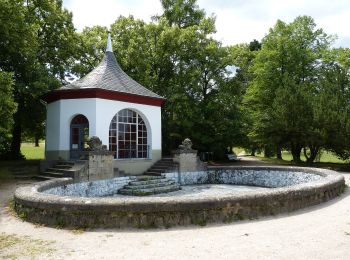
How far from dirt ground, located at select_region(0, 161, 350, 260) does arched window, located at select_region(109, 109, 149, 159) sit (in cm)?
964

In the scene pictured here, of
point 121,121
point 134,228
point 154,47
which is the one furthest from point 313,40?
point 134,228

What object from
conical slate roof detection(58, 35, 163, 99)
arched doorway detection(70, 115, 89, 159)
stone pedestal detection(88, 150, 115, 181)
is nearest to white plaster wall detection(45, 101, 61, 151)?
arched doorway detection(70, 115, 89, 159)

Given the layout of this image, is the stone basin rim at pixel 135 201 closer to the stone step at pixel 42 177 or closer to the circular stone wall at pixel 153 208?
the circular stone wall at pixel 153 208

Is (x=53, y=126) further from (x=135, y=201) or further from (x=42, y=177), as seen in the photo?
(x=135, y=201)

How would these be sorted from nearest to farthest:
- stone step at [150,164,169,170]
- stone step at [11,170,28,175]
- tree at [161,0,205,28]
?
stone step at [11,170,28,175] → stone step at [150,164,169,170] → tree at [161,0,205,28]

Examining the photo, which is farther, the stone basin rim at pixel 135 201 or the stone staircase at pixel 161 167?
the stone staircase at pixel 161 167

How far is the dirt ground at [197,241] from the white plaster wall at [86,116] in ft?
28.8

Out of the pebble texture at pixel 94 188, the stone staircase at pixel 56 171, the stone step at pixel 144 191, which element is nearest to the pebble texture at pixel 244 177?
the stone step at pixel 144 191

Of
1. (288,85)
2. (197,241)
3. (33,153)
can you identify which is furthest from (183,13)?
(197,241)

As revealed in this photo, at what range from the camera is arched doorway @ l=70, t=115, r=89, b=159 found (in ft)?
58.4

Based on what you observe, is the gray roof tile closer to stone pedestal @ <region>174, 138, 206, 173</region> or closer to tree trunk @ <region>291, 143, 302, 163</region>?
stone pedestal @ <region>174, 138, 206, 173</region>

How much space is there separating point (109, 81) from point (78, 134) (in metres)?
3.07

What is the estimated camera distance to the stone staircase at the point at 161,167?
1817cm

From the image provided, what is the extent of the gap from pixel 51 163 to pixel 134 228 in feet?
34.7
